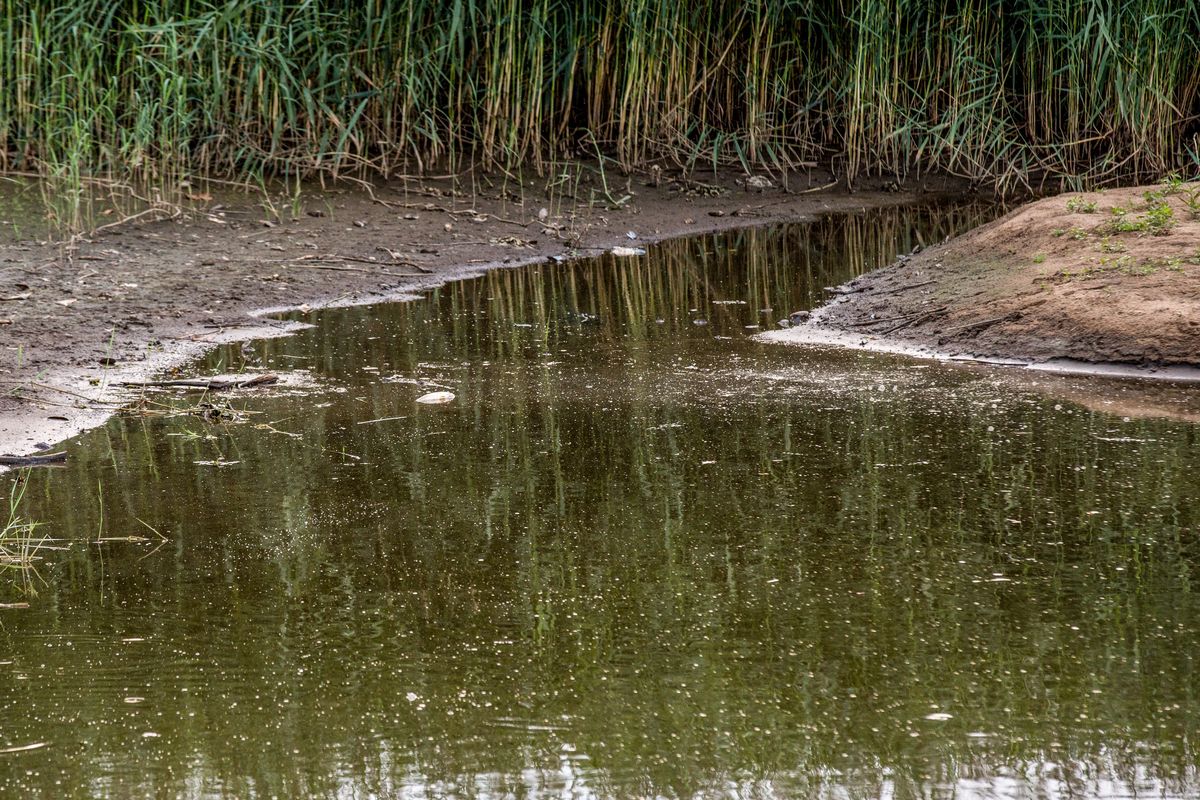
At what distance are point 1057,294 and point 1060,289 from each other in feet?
0.18

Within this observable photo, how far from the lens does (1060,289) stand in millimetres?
5484

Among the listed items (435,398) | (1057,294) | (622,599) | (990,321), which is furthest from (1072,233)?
(622,599)

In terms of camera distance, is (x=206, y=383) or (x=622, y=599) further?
(x=206, y=383)

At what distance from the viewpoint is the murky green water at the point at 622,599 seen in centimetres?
226

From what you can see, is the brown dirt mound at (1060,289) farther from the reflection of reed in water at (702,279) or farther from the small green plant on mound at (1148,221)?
the reflection of reed in water at (702,279)

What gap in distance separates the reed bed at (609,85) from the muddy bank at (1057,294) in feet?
9.97

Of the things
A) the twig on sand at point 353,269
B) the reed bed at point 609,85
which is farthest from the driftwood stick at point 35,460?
the reed bed at point 609,85

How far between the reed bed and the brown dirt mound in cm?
303

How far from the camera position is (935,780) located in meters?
2.18

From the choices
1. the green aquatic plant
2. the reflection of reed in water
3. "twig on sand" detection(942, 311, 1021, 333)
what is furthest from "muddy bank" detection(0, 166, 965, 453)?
"twig on sand" detection(942, 311, 1021, 333)

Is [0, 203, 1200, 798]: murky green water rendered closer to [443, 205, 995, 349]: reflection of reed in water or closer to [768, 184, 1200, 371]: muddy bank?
[768, 184, 1200, 371]: muddy bank

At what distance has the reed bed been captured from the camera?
26.9 ft

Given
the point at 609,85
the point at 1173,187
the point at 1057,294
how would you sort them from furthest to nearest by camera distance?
the point at 609,85 < the point at 1173,187 < the point at 1057,294

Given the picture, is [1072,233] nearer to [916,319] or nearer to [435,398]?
[916,319]
